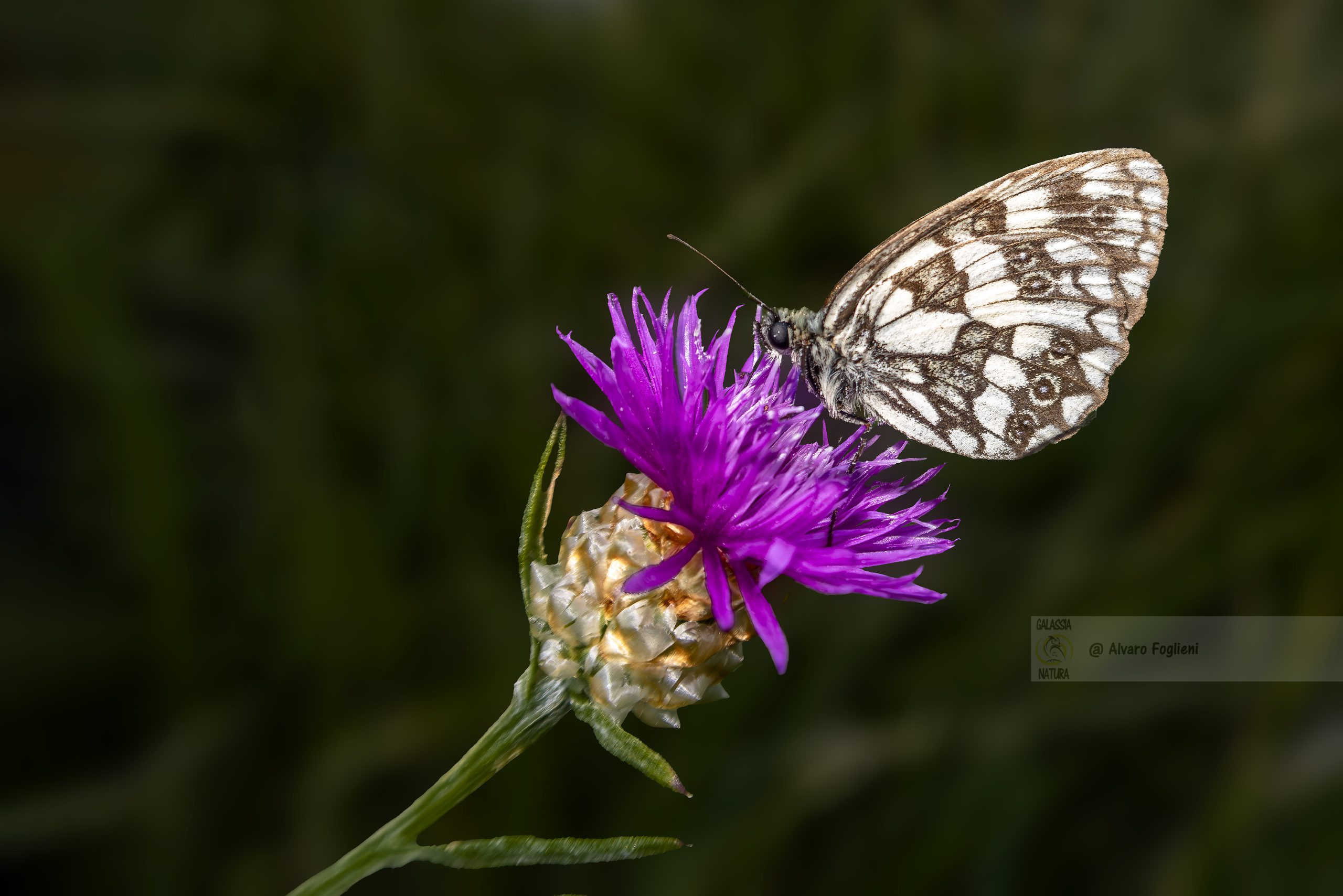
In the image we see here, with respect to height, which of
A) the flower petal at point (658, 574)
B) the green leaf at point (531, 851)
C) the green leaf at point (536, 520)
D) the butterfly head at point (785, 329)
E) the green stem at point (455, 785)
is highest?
the butterfly head at point (785, 329)

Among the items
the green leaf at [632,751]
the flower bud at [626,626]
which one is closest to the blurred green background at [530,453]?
the flower bud at [626,626]

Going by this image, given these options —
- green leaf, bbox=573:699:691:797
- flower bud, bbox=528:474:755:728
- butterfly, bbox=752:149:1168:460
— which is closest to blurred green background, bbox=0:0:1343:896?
butterfly, bbox=752:149:1168:460

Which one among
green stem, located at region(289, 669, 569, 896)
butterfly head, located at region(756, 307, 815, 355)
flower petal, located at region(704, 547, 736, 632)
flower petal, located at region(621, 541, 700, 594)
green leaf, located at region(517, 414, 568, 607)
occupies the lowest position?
green stem, located at region(289, 669, 569, 896)

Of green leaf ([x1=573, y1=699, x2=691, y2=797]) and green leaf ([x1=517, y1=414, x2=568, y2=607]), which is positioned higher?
green leaf ([x1=517, y1=414, x2=568, y2=607])

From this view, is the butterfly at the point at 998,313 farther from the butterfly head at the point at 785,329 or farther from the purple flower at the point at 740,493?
the purple flower at the point at 740,493

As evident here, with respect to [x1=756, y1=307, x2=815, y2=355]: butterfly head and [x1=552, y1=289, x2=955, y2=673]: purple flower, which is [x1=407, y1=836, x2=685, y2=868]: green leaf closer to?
[x1=552, y1=289, x2=955, y2=673]: purple flower

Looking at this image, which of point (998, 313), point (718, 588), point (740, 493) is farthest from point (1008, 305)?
point (718, 588)
